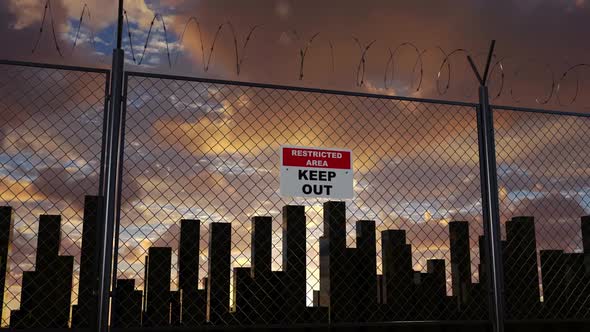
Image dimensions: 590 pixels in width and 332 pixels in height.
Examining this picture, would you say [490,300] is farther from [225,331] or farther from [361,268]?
[361,268]

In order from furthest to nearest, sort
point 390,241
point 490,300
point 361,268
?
1. point 361,268
2. point 390,241
3. point 490,300

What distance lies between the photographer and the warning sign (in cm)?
569

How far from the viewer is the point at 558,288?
20.0 meters

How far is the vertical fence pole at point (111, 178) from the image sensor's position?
16.9 feet

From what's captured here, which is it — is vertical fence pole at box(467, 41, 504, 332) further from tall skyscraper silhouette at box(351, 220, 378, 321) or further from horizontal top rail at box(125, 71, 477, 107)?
tall skyscraper silhouette at box(351, 220, 378, 321)

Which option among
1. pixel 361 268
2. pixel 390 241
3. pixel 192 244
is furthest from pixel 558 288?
pixel 192 244

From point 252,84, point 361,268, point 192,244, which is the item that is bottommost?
point 361,268

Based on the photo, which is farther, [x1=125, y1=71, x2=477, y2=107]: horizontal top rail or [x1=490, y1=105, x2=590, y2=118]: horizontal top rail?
[x1=490, y1=105, x2=590, y2=118]: horizontal top rail

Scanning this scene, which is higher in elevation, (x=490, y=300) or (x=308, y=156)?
(x=308, y=156)

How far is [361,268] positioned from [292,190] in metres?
24.1

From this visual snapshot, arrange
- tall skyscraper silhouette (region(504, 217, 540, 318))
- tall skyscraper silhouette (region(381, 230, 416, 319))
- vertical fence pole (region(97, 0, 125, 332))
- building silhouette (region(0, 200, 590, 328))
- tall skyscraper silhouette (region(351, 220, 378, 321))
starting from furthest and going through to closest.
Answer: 1. tall skyscraper silhouette (region(381, 230, 416, 319))
2. tall skyscraper silhouette (region(351, 220, 378, 321))
3. tall skyscraper silhouette (region(504, 217, 540, 318))
4. building silhouette (region(0, 200, 590, 328))
5. vertical fence pole (region(97, 0, 125, 332))

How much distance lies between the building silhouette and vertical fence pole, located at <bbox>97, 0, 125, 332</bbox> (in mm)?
83

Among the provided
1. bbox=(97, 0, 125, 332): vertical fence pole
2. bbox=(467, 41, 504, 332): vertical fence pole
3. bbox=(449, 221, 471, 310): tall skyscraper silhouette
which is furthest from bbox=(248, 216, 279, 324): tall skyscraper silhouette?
bbox=(97, 0, 125, 332): vertical fence pole

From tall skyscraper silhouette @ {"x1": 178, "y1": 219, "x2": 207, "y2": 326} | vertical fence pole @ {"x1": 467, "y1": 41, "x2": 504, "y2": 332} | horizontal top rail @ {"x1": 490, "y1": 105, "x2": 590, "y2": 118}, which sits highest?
horizontal top rail @ {"x1": 490, "y1": 105, "x2": 590, "y2": 118}
